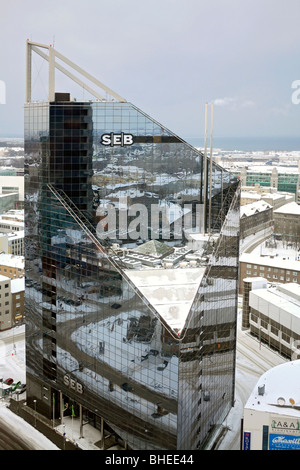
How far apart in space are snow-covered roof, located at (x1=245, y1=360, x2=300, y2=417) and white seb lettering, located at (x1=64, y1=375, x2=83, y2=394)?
19.6 feet

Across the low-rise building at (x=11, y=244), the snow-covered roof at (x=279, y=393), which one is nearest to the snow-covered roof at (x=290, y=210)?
the low-rise building at (x=11, y=244)

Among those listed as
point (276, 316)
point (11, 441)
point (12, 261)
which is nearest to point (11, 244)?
point (12, 261)

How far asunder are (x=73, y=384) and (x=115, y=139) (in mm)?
8935

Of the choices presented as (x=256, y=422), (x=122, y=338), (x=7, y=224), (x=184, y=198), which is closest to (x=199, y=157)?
(x=184, y=198)

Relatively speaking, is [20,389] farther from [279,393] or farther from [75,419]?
[279,393]

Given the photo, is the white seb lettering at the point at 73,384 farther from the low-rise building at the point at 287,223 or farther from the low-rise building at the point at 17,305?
the low-rise building at the point at 287,223

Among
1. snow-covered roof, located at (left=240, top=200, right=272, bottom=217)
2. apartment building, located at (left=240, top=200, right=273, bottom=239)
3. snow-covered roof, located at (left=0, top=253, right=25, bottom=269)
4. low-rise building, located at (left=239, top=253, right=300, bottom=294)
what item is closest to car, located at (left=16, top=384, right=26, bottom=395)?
snow-covered roof, located at (left=0, top=253, right=25, bottom=269)

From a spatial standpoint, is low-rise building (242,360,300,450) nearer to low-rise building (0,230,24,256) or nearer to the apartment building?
low-rise building (0,230,24,256)

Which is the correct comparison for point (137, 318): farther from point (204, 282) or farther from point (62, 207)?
point (62, 207)

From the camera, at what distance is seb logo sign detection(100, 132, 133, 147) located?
66.5 feet

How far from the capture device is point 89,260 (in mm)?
19500

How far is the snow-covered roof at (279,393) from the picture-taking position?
18.5 m

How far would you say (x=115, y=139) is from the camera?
20375 mm

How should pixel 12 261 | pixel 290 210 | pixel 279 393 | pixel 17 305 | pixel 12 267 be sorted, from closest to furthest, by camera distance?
pixel 279 393, pixel 17 305, pixel 12 267, pixel 12 261, pixel 290 210
